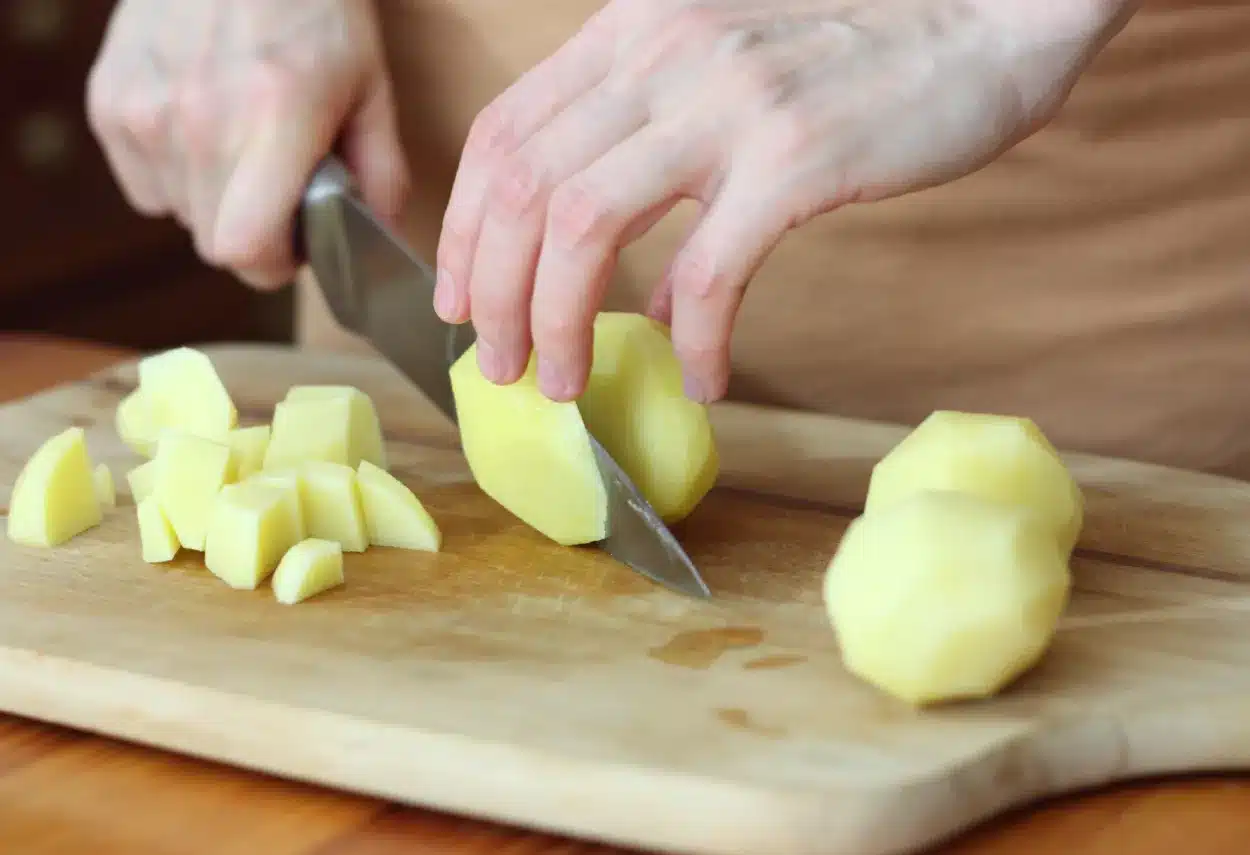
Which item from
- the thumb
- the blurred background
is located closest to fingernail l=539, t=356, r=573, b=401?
the thumb

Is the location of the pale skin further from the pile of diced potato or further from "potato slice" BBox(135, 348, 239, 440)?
"potato slice" BBox(135, 348, 239, 440)

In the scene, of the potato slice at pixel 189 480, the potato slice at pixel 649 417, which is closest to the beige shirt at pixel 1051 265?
the potato slice at pixel 649 417

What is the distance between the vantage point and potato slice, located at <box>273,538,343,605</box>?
1.21 meters

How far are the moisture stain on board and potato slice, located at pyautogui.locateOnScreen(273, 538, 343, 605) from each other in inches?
11.5

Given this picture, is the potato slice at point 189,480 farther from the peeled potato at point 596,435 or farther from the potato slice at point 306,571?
the peeled potato at point 596,435

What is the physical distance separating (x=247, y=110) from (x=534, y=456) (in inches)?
22.7

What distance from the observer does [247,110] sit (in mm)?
1620

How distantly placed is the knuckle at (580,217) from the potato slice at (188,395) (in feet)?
1.49

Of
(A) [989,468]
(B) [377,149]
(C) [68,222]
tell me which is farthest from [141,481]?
(C) [68,222]

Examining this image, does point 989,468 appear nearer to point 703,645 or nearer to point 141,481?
point 703,645

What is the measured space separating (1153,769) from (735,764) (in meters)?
0.31

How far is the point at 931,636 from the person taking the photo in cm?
99

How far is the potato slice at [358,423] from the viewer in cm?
145

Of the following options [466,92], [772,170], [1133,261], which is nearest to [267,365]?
[466,92]
